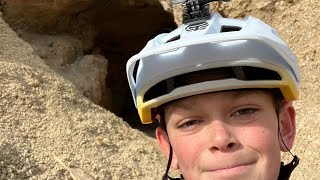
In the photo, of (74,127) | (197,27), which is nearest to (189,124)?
(197,27)

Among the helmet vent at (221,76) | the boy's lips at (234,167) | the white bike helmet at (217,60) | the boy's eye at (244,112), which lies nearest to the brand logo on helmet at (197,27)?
the white bike helmet at (217,60)

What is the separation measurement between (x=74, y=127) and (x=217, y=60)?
8.94 feet

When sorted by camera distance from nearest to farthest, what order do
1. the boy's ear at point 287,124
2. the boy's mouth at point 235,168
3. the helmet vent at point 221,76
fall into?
the boy's mouth at point 235,168, the helmet vent at point 221,76, the boy's ear at point 287,124

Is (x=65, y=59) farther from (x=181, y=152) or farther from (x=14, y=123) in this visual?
(x=181, y=152)

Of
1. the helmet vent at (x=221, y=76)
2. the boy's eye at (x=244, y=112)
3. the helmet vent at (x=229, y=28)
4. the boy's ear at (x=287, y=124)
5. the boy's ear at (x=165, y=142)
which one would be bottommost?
the boy's ear at (x=165, y=142)

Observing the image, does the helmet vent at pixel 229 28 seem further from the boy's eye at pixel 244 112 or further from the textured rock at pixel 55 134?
the textured rock at pixel 55 134

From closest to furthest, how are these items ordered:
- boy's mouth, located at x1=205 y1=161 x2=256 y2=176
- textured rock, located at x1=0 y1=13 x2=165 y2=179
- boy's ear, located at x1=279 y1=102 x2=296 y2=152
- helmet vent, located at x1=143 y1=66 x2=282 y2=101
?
boy's mouth, located at x1=205 y1=161 x2=256 y2=176 < helmet vent, located at x1=143 y1=66 x2=282 y2=101 < boy's ear, located at x1=279 y1=102 x2=296 y2=152 < textured rock, located at x1=0 y1=13 x2=165 y2=179

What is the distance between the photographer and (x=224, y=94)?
1.60 m

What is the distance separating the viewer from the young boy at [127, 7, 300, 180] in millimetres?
1534

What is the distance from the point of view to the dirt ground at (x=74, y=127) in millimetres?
3587

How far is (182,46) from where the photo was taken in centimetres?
156

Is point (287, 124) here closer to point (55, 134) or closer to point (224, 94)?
point (224, 94)

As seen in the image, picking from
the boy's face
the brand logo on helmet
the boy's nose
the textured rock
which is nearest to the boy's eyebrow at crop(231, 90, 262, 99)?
the boy's face

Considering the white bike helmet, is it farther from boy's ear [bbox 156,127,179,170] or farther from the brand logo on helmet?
boy's ear [bbox 156,127,179,170]
